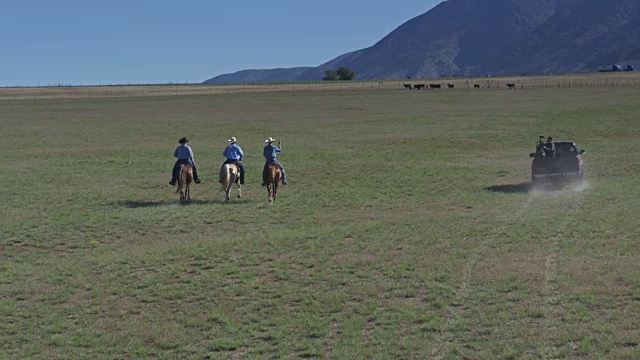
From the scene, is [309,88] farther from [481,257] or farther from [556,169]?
[481,257]

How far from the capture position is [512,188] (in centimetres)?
2619

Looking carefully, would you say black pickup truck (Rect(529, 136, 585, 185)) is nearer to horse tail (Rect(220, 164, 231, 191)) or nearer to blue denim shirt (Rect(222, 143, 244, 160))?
blue denim shirt (Rect(222, 143, 244, 160))

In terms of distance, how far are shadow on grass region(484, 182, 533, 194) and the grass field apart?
26cm

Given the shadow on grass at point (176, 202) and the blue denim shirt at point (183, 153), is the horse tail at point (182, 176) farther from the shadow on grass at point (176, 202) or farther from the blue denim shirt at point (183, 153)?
the shadow on grass at point (176, 202)

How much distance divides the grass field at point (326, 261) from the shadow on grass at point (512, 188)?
0.26 meters

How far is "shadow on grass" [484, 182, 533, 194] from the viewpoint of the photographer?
25.5 metres

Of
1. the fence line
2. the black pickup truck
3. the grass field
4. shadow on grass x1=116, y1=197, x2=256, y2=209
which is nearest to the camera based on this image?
the grass field

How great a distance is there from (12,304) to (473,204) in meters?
13.8

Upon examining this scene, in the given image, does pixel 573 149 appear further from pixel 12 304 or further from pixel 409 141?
pixel 12 304

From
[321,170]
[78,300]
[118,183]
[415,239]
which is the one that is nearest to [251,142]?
[321,170]

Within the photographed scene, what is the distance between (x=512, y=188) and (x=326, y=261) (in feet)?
40.1

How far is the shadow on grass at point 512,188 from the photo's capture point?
25.5 metres

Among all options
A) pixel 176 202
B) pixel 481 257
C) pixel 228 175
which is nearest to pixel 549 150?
pixel 228 175

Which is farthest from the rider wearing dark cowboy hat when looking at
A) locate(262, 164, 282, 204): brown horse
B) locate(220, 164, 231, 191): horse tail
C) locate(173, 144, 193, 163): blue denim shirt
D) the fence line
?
the fence line
